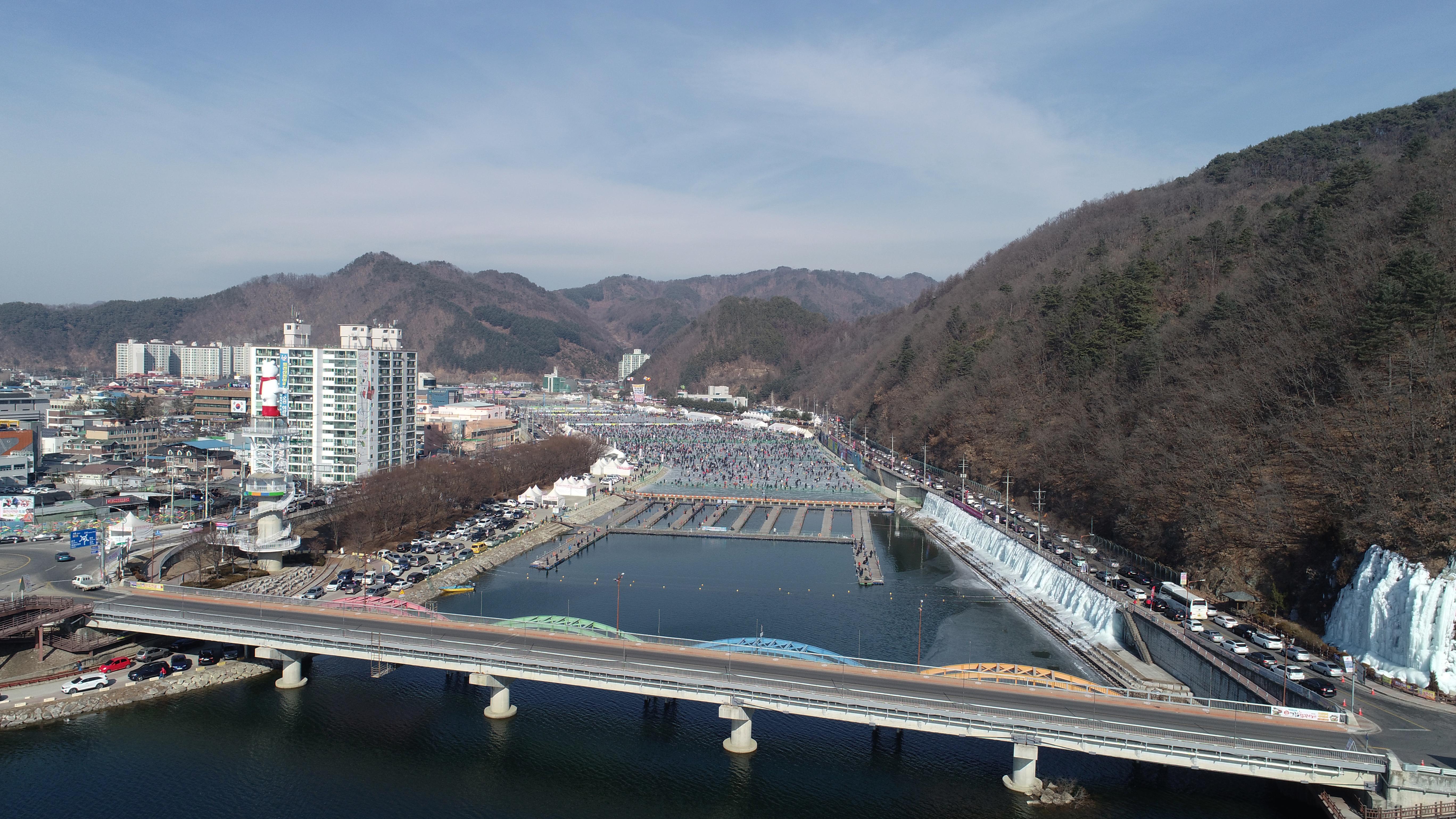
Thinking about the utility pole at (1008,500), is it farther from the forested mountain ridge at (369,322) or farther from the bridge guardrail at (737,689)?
the forested mountain ridge at (369,322)

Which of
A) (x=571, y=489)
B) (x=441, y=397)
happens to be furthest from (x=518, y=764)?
(x=441, y=397)

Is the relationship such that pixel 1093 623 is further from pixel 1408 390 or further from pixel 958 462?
pixel 958 462

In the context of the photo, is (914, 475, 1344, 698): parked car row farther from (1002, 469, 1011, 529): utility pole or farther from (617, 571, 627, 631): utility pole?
(617, 571, 627, 631): utility pole

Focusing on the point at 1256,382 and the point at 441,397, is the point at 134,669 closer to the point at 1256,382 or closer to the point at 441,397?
the point at 1256,382

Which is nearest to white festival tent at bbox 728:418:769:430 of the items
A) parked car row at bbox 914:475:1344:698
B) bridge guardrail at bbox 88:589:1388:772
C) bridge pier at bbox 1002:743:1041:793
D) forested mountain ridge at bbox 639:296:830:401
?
forested mountain ridge at bbox 639:296:830:401

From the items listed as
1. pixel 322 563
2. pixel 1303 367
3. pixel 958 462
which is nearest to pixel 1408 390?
pixel 1303 367

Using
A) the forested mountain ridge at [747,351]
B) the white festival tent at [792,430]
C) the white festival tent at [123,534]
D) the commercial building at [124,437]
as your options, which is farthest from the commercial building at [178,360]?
the white festival tent at [123,534]
